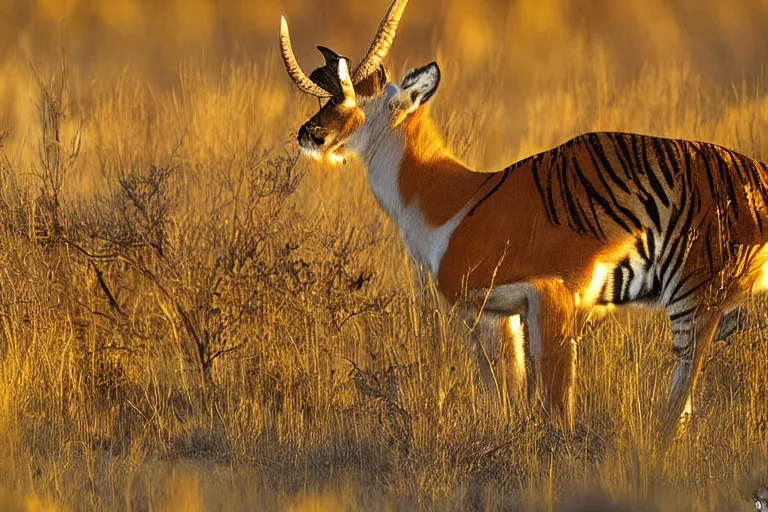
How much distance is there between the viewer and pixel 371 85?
7.80 metres

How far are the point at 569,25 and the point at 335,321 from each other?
492 inches

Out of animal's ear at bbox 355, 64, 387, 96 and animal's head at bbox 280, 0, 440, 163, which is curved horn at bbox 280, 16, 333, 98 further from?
animal's ear at bbox 355, 64, 387, 96

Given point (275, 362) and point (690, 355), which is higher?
point (275, 362)

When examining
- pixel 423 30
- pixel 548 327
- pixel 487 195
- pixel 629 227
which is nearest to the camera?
pixel 548 327

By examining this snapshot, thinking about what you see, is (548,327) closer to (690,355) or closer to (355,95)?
(690,355)

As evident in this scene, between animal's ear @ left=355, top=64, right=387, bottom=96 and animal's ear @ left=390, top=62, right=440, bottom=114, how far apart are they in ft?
0.45

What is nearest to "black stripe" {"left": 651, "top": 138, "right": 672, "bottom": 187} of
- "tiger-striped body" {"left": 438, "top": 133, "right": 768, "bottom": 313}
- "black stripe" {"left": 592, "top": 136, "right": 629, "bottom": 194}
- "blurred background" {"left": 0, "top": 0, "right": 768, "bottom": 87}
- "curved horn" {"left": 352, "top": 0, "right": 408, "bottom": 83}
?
"tiger-striped body" {"left": 438, "top": 133, "right": 768, "bottom": 313}

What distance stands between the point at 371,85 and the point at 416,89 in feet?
0.88

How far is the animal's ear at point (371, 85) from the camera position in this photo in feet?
25.5

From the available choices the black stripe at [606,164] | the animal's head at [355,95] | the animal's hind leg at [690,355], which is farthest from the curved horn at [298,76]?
the animal's hind leg at [690,355]

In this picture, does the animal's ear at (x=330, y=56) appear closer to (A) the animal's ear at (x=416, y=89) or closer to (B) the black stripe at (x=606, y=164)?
(A) the animal's ear at (x=416, y=89)

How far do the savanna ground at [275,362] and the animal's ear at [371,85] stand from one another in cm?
59

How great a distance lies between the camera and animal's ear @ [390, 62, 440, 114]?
Answer: 24.9 ft

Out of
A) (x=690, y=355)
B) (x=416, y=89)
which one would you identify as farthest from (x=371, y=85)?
(x=690, y=355)
